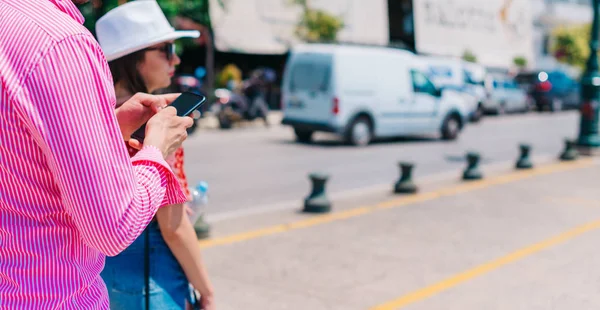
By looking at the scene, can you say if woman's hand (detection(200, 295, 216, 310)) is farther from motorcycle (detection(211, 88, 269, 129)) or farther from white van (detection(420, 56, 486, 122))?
white van (detection(420, 56, 486, 122))

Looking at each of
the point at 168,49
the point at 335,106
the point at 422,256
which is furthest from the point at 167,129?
the point at 335,106

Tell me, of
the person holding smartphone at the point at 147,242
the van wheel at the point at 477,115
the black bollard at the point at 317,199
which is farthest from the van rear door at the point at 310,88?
the person holding smartphone at the point at 147,242

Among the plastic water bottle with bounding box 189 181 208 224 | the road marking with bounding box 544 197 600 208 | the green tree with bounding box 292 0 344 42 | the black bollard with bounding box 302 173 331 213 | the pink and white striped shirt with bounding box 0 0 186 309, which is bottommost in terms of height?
the road marking with bounding box 544 197 600 208

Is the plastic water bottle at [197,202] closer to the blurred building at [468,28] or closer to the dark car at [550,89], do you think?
the dark car at [550,89]

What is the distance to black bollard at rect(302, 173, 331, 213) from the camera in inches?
297

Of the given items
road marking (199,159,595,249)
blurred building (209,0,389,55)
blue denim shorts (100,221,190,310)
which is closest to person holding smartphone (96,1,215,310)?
blue denim shorts (100,221,190,310)

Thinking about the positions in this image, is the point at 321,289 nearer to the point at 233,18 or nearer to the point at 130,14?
the point at 130,14

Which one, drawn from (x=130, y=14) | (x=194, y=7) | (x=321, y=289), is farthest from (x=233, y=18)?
(x=130, y=14)

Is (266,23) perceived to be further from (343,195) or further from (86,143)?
(86,143)

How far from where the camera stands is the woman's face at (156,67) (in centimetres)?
262

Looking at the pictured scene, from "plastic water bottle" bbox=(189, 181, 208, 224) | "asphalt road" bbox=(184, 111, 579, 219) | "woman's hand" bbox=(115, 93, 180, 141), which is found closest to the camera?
"woman's hand" bbox=(115, 93, 180, 141)

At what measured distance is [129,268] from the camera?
2.38 meters

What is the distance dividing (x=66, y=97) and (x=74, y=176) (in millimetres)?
148

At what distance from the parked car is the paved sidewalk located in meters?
20.3
